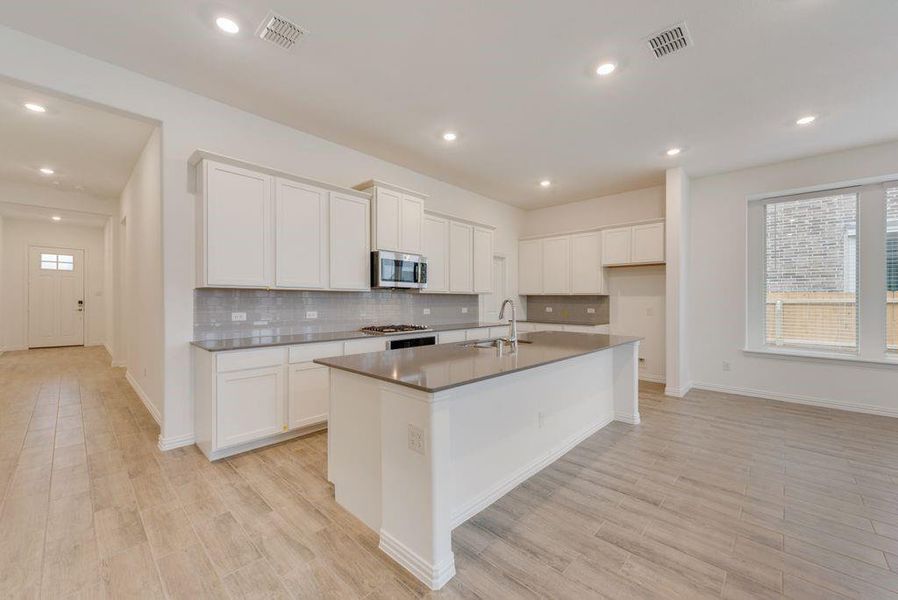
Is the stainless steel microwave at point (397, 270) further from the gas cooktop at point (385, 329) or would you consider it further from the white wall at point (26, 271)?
the white wall at point (26, 271)

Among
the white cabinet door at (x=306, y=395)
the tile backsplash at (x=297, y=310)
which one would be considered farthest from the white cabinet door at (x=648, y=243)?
the white cabinet door at (x=306, y=395)

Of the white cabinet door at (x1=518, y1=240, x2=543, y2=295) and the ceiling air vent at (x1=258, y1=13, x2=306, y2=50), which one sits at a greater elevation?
the ceiling air vent at (x1=258, y1=13, x2=306, y2=50)

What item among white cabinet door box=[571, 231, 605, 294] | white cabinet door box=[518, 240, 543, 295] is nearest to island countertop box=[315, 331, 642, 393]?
white cabinet door box=[571, 231, 605, 294]

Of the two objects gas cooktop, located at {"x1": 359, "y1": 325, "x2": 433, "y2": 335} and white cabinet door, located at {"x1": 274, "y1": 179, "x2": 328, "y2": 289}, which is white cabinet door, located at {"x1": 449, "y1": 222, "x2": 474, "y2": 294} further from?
white cabinet door, located at {"x1": 274, "y1": 179, "x2": 328, "y2": 289}

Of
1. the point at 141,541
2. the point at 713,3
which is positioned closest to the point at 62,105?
the point at 141,541

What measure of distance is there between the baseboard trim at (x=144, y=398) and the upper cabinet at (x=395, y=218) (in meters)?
2.64

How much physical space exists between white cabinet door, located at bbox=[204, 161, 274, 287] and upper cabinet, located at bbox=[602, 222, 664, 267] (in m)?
4.64

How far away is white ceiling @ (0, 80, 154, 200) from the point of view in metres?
3.32

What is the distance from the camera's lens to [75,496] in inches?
89.5

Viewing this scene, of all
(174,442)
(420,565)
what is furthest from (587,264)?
(174,442)

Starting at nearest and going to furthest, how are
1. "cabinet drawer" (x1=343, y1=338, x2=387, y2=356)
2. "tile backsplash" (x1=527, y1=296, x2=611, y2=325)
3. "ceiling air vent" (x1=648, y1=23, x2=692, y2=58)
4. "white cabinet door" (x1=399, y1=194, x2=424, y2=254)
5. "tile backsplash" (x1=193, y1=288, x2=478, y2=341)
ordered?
"ceiling air vent" (x1=648, y1=23, x2=692, y2=58) < "tile backsplash" (x1=193, y1=288, x2=478, y2=341) < "cabinet drawer" (x1=343, y1=338, x2=387, y2=356) < "white cabinet door" (x1=399, y1=194, x2=424, y2=254) < "tile backsplash" (x1=527, y1=296, x2=611, y2=325)

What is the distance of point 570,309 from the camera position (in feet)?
21.0

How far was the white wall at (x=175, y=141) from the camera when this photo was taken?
2.52m

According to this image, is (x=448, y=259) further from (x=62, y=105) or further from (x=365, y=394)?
(x=62, y=105)
